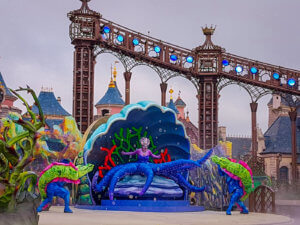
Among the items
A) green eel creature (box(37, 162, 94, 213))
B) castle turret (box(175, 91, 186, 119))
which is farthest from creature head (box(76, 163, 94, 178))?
castle turret (box(175, 91, 186, 119))

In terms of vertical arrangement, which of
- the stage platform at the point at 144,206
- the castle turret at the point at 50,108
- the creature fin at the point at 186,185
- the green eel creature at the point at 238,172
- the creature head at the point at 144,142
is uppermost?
the castle turret at the point at 50,108

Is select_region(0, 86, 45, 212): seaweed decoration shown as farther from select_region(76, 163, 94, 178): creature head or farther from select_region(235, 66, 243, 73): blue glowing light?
select_region(235, 66, 243, 73): blue glowing light

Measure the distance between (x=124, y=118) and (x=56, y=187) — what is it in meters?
4.55

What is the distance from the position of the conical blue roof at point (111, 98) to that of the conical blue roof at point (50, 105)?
24.6 feet

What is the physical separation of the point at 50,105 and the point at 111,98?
907cm

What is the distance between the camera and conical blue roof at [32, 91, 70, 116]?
49.2 metres

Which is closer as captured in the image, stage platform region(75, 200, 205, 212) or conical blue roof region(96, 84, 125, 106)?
stage platform region(75, 200, 205, 212)

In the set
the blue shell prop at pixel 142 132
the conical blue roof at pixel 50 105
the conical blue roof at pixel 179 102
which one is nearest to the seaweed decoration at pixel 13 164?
the blue shell prop at pixel 142 132

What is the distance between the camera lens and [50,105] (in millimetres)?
49938

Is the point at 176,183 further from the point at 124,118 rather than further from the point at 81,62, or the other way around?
the point at 81,62

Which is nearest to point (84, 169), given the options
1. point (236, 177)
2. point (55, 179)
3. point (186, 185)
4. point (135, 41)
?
point (55, 179)

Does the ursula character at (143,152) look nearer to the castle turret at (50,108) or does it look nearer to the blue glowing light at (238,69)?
the blue glowing light at (238,69)

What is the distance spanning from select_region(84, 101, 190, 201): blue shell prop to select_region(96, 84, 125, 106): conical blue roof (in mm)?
30544

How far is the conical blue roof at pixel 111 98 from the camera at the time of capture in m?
57.2
